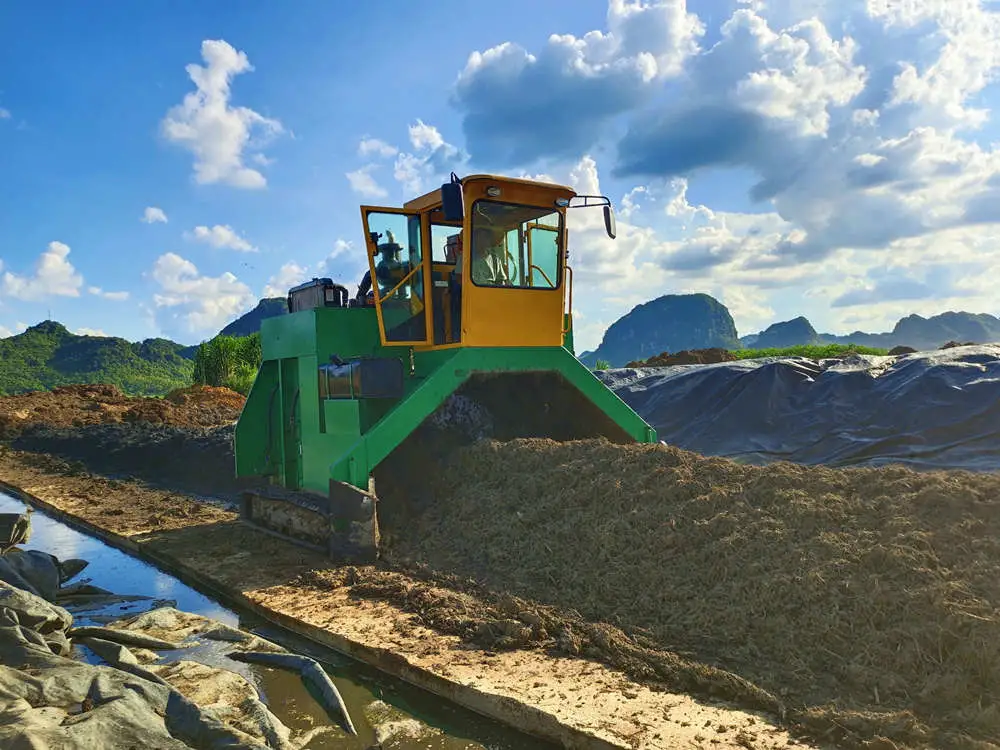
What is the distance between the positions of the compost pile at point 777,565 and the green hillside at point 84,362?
192 feet

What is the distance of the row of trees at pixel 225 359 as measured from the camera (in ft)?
105

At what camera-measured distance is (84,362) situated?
68000 millimetres

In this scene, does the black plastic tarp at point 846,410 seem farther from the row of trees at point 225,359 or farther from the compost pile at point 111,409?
the row of trees at point 225,359

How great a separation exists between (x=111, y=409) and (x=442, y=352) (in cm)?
2168

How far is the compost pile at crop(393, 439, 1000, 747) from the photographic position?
3.20 metres

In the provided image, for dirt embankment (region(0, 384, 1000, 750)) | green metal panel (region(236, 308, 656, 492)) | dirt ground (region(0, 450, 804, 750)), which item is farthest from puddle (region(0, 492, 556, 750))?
green metal panel (region(236, 308, 656, 492))

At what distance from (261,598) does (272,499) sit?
1849 mm

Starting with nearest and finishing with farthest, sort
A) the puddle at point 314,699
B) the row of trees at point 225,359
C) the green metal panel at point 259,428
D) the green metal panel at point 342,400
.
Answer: the puddle at point 314,699 < the green metal panel at point 342,400 < the green metal panel at point 259,428 < the row of trees at point 225,359

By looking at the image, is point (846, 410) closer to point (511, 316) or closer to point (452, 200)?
point (511, 316)

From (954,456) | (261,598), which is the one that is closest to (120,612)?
(261,598)

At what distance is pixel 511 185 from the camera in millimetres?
6621

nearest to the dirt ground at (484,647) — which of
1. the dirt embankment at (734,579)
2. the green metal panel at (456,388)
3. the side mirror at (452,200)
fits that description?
the dirt embankment at (734,579)

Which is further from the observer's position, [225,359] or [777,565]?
[225,359]

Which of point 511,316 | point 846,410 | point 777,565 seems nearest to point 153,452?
point 511,316
